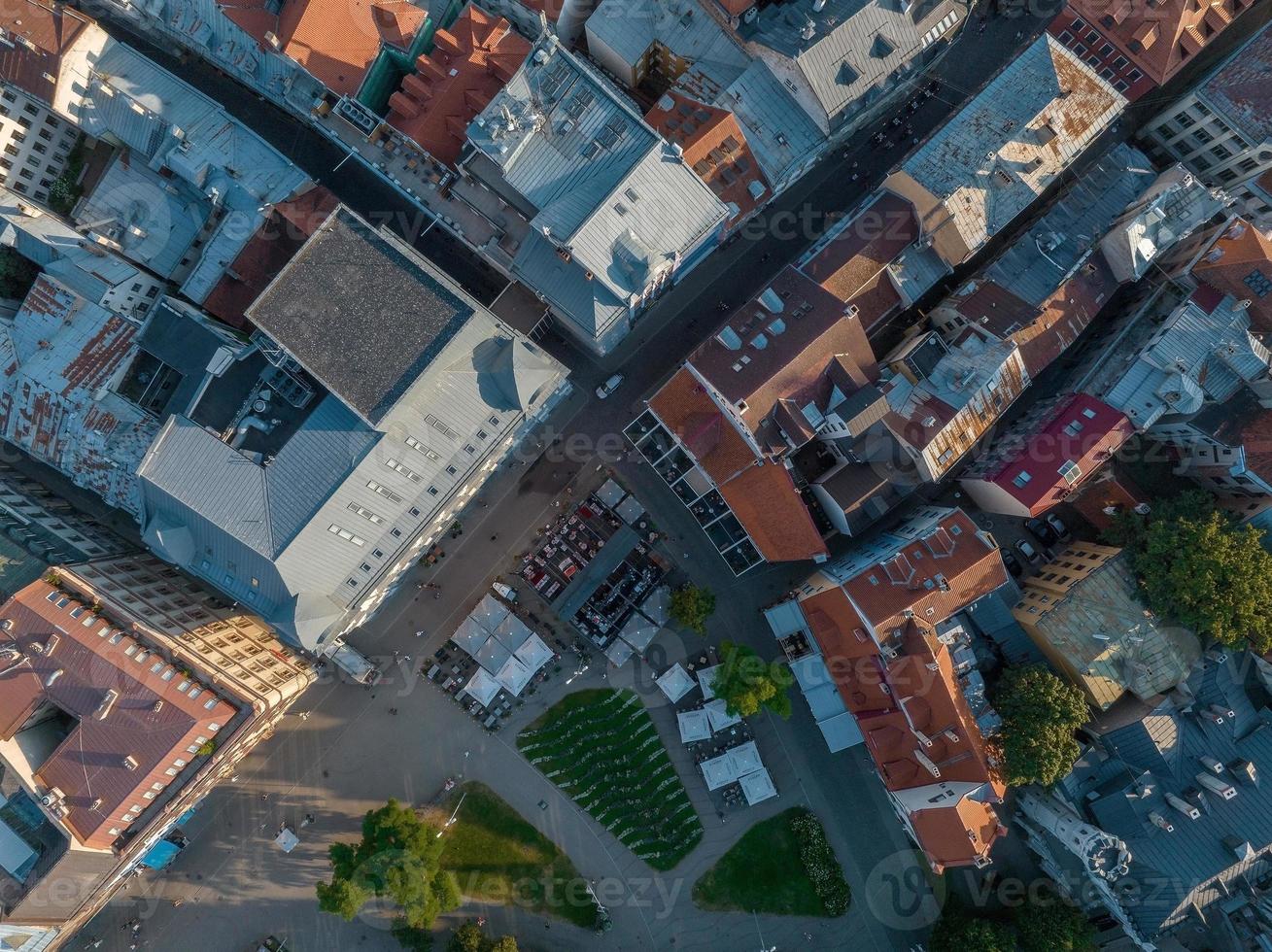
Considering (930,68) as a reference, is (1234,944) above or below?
below

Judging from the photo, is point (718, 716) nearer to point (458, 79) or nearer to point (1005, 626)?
point (1005, 626)

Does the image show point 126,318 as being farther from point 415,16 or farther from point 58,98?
point 415,16

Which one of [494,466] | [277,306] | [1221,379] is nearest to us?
[277,306]

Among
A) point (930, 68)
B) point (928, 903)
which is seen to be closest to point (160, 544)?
point (928, 903)

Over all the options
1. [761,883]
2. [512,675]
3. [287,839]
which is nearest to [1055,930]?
Result: [761,883]

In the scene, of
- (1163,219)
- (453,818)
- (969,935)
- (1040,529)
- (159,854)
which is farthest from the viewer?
(1040,529)

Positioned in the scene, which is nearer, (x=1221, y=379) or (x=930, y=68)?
(x=1221, y=379)

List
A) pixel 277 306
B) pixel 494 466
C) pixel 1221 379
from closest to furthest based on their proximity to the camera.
Answer: pixel 277 306 < pixel 1221 379 < pixel 494 466
